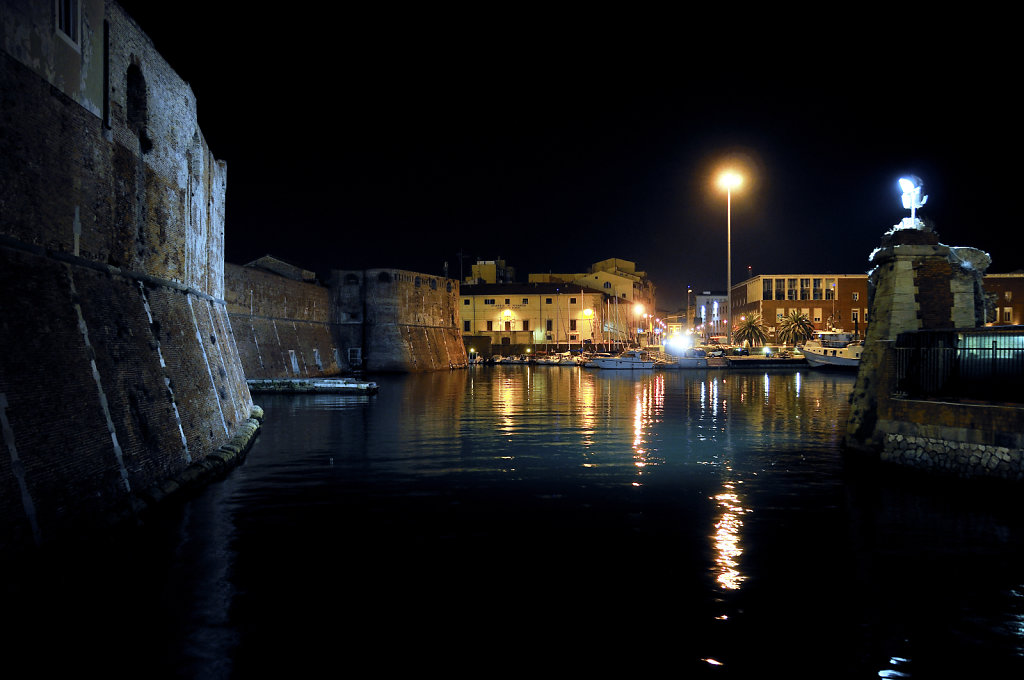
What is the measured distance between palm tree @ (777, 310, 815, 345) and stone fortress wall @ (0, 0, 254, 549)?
97578 millimetres

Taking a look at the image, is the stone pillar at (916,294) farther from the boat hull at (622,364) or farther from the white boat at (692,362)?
the white boat at (692,362)

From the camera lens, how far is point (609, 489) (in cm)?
1591

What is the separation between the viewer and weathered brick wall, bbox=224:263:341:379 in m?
46.9

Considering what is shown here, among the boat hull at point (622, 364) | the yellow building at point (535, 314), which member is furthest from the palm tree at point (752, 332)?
the boat hull at point (622, 364)

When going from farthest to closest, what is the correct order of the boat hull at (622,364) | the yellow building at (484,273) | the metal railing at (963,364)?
the yellow building at (484,273) < the boat hull at (622,364) < the metal railing at (963,364)

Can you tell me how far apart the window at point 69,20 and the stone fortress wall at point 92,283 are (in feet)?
0.25

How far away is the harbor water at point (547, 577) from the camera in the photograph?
25.2 ft

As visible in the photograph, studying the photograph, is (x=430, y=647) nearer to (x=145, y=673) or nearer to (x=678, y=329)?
(x=145, y=673)

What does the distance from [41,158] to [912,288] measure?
19.2 m

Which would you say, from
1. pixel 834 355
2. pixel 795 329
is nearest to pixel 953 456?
pixel 834 355

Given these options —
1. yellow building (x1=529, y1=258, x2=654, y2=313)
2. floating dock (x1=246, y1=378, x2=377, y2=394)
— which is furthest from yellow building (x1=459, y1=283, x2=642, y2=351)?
floating dock (x1=246, y1=378, x2=377, y2=394)

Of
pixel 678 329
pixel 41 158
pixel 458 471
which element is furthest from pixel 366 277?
pixel 678 329

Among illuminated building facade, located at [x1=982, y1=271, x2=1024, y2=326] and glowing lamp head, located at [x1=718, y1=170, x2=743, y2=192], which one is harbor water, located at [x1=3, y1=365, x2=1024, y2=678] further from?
illuminated building facade, located at [x1=982, y1=271, x2=1024, y2=326]

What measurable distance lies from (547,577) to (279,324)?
48.0 metres
